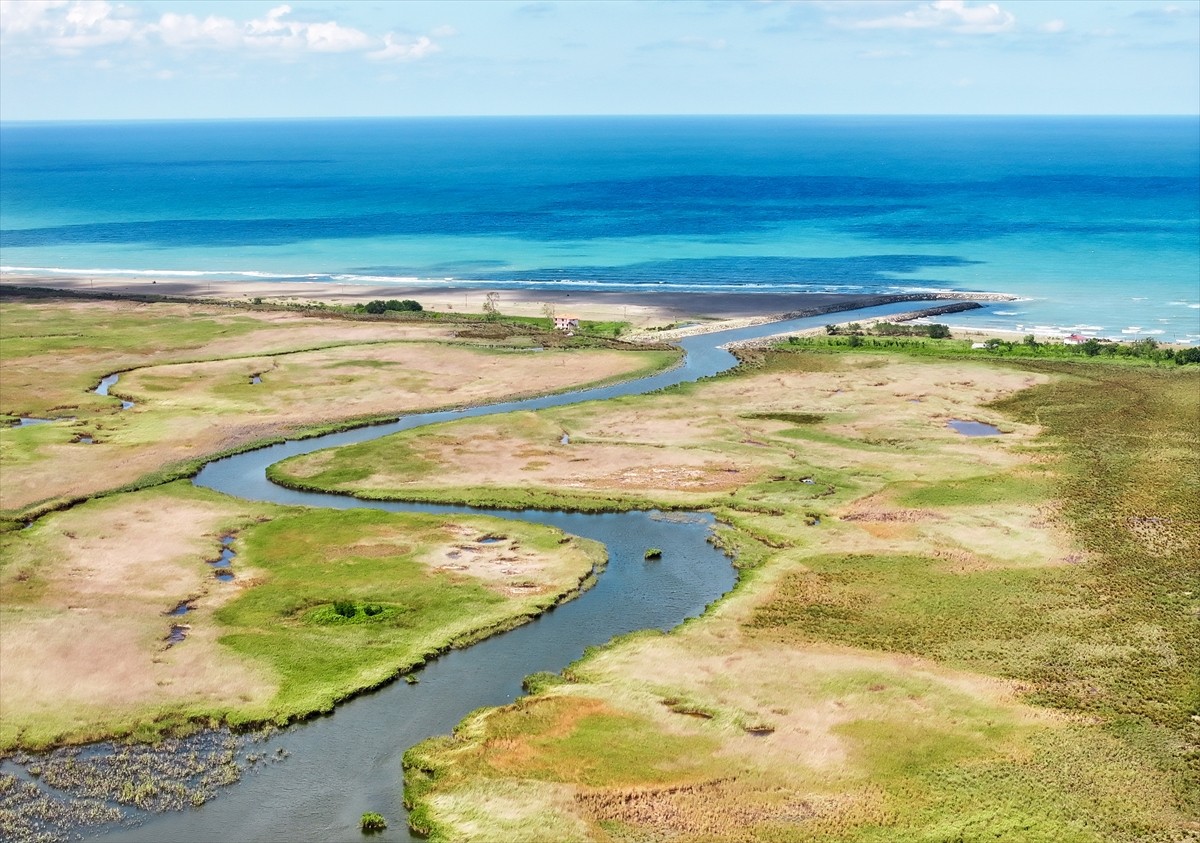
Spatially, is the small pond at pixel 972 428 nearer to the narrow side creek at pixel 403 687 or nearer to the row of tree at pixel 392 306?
the narrow side creek at pixel 403 687

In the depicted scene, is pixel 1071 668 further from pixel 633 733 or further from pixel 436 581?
pixel 436 581

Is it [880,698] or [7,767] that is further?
[880,698]

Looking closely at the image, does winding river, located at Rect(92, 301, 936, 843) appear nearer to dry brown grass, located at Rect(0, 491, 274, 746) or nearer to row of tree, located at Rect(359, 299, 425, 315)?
dry brown grass, located at Rect(0, 491, 274, 746)

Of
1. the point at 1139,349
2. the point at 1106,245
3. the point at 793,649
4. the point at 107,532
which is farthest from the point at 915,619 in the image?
the point at 1106,245

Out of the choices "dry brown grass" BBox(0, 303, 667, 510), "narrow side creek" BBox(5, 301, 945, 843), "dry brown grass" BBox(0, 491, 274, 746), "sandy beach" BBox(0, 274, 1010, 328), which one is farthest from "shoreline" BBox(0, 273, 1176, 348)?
"dry brown grass" BBox(0, 491, 274, 746)

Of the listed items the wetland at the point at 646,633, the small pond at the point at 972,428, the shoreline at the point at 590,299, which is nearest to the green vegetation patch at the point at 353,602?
the wetland at the point at 646,633
